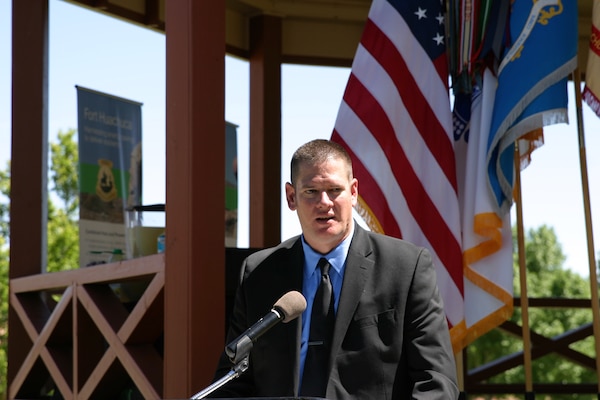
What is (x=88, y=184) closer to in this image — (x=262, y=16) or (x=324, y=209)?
(x=262, y=16)

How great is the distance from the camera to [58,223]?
32969mm

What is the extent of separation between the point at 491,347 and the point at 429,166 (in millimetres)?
36581

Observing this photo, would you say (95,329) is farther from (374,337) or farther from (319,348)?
(374,337)

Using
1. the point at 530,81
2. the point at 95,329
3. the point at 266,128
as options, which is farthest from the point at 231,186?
the point at 530,81

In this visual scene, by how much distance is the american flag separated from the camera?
581 centimetres

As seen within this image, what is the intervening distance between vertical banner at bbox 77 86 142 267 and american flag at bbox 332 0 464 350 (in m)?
3.00

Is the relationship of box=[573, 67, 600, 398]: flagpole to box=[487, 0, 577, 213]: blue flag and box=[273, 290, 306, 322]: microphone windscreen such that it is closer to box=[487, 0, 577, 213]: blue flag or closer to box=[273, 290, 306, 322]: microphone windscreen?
box=[487, 0, 577, 213]: blue flag

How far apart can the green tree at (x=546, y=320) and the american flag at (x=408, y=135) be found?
30957 millimetres

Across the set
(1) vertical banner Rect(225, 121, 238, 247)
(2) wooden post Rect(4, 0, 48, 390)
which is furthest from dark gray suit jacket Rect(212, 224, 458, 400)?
(1) vertical banner Rect(225, 121, 238, 247)

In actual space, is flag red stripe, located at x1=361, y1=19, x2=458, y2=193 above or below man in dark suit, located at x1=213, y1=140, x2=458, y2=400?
above

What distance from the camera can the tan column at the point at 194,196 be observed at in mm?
5070

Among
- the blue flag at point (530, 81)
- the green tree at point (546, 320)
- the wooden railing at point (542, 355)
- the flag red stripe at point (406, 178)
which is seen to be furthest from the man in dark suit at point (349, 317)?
the green tree at point (546, 320)

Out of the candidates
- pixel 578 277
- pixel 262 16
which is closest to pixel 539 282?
pixel 578 277

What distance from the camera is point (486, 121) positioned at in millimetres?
5902
